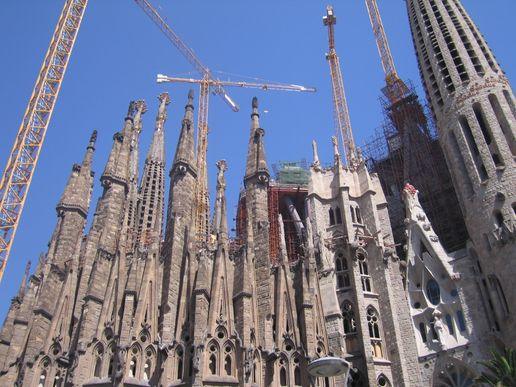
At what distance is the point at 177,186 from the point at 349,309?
1240cm

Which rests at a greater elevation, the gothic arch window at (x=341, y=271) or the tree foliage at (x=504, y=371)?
the gothic arch window at (x=341, y=271)

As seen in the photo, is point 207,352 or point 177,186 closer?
point 207,352

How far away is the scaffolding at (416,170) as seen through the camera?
119 feet

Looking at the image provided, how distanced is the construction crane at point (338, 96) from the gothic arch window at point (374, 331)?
2112 cm

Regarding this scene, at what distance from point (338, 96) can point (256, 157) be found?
74.2 ft

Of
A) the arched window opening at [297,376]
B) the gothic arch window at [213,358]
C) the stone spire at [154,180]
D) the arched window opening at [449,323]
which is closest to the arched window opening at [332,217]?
the arched window opening at [449,323]

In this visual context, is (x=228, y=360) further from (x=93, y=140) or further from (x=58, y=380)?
(x=93, y=140)

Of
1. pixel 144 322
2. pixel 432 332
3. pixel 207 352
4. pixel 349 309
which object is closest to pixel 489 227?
pixel 432 332

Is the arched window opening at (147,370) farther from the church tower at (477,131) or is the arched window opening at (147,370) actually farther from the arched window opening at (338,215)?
the church tower at (477,131)

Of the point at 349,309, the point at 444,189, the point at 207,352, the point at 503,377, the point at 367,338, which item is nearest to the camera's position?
the point at 503,377

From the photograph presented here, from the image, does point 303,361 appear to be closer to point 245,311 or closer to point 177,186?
point 245,311

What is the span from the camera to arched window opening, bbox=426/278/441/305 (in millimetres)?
30422

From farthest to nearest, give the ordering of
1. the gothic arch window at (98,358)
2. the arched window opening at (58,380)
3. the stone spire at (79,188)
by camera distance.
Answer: the stone spire at (79,188), the arched window opening at (58,380), the gothic arch window at (98,358)

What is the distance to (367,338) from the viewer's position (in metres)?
28.7
